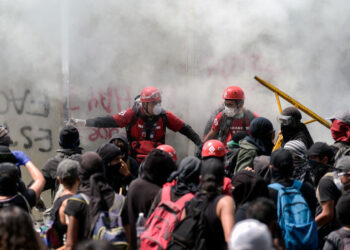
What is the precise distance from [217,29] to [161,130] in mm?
2182

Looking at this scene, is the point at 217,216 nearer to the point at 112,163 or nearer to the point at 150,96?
the point at 112,163

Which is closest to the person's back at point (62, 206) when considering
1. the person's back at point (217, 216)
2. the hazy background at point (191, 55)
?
the person's back at point (217, 216)

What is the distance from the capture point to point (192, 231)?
3303 mm

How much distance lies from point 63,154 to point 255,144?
5.63 ft

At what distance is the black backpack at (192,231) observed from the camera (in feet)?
10.8

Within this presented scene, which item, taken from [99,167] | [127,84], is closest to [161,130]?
[127,84]

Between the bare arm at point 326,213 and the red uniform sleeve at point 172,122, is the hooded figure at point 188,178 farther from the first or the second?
the red uniform sleeve at point 172,122

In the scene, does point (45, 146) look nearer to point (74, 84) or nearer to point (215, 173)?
point (74, 84)

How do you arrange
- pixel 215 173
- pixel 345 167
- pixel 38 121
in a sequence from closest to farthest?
pixel 215 173 < pixel 345 167 < pixel 38 121

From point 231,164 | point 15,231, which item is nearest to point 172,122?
point 231,164

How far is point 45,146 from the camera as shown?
7129 millimetres

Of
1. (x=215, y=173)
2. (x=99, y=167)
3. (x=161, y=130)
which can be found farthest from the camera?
(x=161, y=130)

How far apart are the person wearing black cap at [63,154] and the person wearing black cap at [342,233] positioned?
235 cm

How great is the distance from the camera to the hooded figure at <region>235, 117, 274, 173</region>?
495 centimetres
